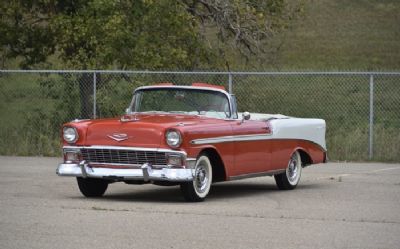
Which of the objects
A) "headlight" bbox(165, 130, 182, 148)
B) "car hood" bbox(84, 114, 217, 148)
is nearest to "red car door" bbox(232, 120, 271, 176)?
"car hood" bbox(84, 114, 217, 148)

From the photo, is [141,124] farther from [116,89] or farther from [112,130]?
[116,89]

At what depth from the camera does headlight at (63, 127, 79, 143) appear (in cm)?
1458

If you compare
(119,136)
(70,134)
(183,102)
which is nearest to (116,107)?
(183,102)

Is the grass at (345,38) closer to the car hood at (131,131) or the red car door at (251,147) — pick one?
the red car door at (251,147)

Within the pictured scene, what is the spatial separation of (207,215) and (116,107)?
11.5 m

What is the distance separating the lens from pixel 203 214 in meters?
13.0

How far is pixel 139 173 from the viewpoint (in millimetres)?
13930

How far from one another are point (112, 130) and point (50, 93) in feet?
36.4

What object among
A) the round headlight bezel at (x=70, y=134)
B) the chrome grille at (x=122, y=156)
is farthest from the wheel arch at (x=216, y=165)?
the round headlight bezel at (x=70, y=134)

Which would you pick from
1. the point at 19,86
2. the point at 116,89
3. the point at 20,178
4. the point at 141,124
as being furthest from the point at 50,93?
the point at 141,124

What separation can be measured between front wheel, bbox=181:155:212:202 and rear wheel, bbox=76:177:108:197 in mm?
1332

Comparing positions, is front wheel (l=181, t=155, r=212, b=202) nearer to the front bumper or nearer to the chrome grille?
the front bumper

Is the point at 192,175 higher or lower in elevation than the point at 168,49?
lower

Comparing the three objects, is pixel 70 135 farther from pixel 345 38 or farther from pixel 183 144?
pixel 345 38
